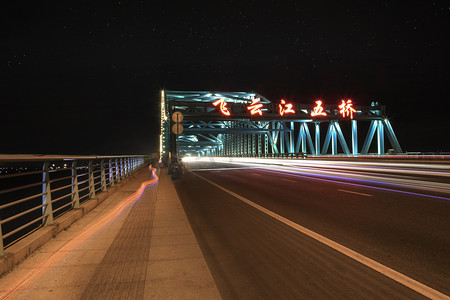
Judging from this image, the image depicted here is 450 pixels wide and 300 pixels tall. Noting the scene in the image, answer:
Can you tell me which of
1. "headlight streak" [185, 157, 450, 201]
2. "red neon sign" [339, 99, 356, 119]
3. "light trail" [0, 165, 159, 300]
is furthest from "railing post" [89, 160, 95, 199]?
"red neon sign" [339, 99, 356, 119]

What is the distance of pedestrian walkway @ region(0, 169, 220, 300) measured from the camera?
3.40m

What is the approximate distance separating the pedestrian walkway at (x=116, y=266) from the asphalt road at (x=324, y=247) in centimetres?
35

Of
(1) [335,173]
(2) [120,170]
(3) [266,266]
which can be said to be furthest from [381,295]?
(1) [335,173]

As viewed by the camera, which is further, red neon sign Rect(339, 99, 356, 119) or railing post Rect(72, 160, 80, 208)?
red neon sign Rect(339, 99, 356, 119)

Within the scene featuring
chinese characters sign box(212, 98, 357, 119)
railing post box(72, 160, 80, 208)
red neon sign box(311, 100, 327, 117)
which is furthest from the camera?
red neon sign box(311, 100, 327, 117)

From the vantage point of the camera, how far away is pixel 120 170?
1522 centimetres

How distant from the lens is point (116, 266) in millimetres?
4168

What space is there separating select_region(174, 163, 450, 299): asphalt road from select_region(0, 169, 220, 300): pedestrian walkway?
345mm

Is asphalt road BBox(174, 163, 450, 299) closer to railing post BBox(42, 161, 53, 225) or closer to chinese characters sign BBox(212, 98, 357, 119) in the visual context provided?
railing post BBox(42, 161, 53, 225)

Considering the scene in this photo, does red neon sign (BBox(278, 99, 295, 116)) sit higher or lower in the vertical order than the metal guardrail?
higher

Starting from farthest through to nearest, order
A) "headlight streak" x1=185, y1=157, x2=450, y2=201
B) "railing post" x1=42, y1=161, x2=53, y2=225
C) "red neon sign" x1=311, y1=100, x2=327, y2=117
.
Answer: "red neon sign" x1=311, y1=100, x2=327, y2=117 → "headlight streak" x1=185, y1=157, x2=450, y2=201 → "railing post" x1=42, y1=161, x2=53, y2=225

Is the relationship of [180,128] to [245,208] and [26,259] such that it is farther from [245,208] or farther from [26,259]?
[26,259]

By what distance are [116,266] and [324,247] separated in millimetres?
3064

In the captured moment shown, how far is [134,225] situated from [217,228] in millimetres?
1928
